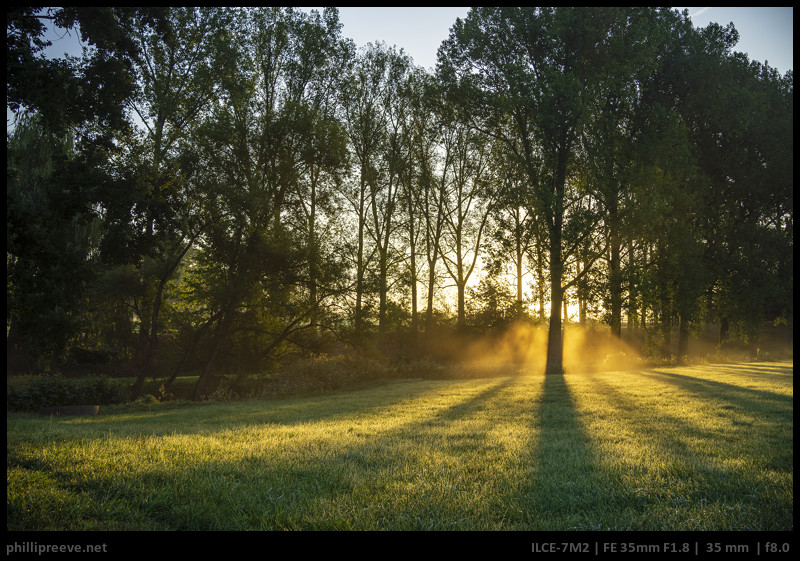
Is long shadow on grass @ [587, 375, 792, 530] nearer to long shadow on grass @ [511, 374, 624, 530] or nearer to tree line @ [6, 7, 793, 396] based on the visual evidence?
long shadow on grass @ [511, 374, 624, 530]

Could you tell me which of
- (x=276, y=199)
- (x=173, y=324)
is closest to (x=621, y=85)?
(x=276, y=199)

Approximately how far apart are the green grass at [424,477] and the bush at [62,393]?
1116cm

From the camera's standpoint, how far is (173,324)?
2419cm

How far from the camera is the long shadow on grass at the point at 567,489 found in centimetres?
404

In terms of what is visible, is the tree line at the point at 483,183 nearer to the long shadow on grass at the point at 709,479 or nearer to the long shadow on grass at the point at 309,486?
the long shadow on grass at the point at 309,486

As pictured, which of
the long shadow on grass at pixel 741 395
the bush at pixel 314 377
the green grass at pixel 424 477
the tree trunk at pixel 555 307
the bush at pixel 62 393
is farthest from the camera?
the tree trunk at pixel 555 307

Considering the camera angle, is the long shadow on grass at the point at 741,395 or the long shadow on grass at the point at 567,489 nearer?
the long shadow on grass at the point at 567,489

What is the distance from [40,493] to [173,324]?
21485 mm

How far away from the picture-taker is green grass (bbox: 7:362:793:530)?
13.3ft

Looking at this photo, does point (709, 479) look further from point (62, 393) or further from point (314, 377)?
point (62, 393)

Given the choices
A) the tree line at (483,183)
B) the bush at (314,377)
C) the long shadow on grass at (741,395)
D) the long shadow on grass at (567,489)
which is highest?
the tree line at (483,183)

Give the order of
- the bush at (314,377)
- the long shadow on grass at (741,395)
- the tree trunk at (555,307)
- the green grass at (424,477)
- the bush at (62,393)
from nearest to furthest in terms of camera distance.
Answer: the green grass at (424,477) < the long shadow on grass at (741,395) < the bush at (62,393) < the bush at (314,377) < the tree trunk at (555,307)

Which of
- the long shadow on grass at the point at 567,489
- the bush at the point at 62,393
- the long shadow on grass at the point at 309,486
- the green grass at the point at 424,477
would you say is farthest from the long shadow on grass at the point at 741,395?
the bush at the point at 62,393
